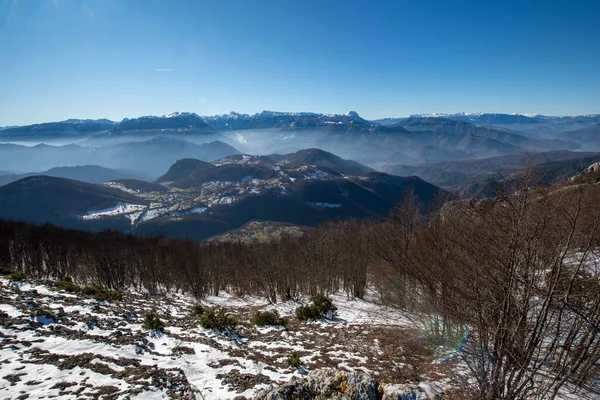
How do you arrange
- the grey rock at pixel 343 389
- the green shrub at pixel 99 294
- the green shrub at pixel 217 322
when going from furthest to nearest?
the green shrub at pixel 99 294 < the green shrub at pixel 217 322 < the grey rock at pixel 343 389

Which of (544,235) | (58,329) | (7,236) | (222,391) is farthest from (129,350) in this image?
(7,236)

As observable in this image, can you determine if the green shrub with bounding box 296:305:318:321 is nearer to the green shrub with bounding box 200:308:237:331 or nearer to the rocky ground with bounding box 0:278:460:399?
the rocky ground with bounding box 0:278:460:399

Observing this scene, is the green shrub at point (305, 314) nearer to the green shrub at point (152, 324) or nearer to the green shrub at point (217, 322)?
the green shrub at point (217, 322)

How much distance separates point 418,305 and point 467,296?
28.3 feet

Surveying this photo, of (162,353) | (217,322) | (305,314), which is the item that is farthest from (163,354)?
(305,314)

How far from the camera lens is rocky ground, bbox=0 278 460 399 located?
A: 9.92 meters

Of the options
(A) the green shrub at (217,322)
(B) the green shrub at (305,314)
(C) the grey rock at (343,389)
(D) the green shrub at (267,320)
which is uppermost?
(C) the grey rock at (343,389)

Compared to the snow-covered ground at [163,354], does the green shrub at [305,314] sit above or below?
below

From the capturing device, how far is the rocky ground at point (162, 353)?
9922 mm

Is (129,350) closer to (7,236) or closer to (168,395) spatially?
(168,395)

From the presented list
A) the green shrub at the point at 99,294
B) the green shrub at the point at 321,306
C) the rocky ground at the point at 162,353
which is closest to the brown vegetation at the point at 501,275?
the rocky ground at the point at 162,353

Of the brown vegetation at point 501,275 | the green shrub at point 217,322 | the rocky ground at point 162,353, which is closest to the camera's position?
the brown vegetation at point 501,275

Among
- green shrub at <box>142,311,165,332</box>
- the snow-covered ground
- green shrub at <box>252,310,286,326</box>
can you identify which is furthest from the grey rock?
green shrub at <box>252,310,286,326</box>

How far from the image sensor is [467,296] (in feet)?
28.5
